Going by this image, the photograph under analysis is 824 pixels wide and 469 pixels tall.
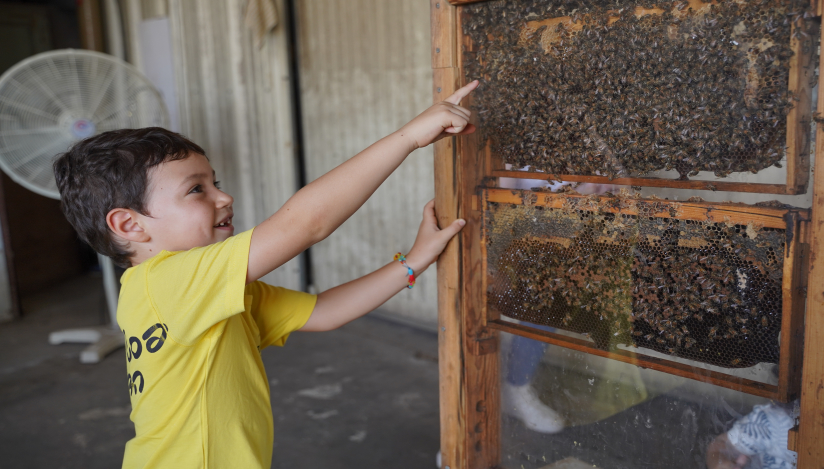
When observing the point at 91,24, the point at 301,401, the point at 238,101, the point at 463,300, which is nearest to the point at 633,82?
the point at 463,300

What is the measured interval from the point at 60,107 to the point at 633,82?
3.65 metres

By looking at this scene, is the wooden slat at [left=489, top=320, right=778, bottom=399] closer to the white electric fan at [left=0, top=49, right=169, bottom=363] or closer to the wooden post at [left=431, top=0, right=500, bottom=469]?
the wooden post at [left=431, top=0, right=500, bottom=469]

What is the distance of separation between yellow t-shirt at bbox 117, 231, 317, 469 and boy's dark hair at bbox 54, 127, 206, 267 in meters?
0.14

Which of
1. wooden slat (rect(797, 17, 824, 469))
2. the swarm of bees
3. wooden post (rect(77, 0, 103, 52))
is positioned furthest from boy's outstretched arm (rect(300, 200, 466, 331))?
wooden post (rect(77, 0, 103, 52))

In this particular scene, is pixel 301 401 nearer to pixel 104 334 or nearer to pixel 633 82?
pixel 104 334

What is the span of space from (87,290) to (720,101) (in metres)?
6.00

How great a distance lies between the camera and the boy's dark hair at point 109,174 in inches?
53.2

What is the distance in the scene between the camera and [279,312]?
1.63 m

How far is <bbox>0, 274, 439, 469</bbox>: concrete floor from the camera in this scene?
110 inches

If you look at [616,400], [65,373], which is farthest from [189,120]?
[616,400]

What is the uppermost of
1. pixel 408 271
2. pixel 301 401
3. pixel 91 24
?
pixel 91 24

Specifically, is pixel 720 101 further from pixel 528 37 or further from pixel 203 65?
pixel 203 65

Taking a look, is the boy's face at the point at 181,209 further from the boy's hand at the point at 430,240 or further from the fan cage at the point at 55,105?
the fan cage at the point at 55,105

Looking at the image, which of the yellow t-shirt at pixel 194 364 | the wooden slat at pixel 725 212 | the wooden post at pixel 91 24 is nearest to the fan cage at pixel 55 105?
the wooden post at pixel 91 24
